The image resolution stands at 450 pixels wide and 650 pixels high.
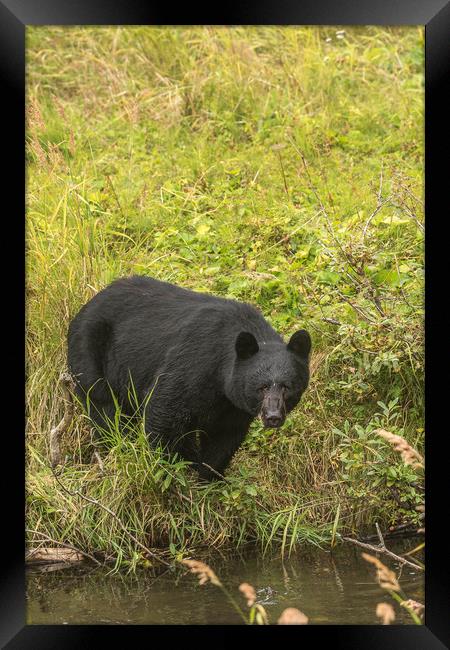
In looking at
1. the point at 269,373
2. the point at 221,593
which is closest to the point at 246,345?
the point at 269,373

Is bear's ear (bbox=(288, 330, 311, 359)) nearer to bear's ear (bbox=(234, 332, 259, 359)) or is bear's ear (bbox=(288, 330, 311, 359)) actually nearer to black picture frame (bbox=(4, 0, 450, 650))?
bear's ear (bbox=(234, 332, 259, 359))

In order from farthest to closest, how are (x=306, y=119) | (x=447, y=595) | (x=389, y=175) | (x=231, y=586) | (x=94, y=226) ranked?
(x=306, y=119) < (x=389, y=175) < (x=94, y=226) < (x=231, y=586) < (x=447, y=595)

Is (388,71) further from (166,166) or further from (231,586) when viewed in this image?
(231,586)

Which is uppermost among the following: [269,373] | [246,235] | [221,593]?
[246,235]

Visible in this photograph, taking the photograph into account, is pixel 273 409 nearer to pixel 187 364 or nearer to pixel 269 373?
pixel 269 373

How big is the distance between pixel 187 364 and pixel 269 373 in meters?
0.64

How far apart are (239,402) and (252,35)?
429 cm

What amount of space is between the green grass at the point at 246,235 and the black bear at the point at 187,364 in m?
0.17

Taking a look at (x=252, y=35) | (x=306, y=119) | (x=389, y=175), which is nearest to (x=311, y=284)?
(x=389, y=175)

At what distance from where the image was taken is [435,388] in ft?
19.4

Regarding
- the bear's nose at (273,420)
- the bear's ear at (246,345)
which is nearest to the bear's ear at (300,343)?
the bear's ear at (246,345)

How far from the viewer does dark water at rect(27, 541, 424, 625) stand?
612 cm

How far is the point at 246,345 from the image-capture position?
6.55 meters
